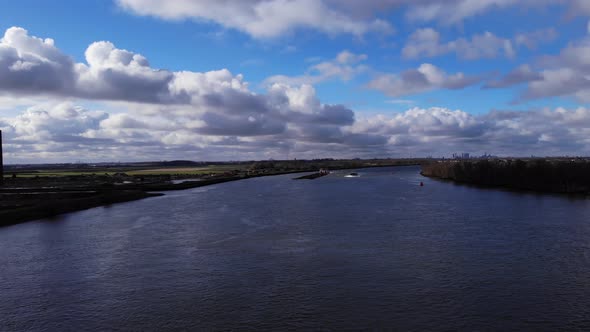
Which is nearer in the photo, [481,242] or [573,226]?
[481,242]

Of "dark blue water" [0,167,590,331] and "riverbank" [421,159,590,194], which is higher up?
"riverbank" [421,159,590,194]

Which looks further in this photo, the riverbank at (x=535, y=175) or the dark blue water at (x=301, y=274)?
the riverbank at (x=535, y=175)

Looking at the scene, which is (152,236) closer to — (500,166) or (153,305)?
(153,305)

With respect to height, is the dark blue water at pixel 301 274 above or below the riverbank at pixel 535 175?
below

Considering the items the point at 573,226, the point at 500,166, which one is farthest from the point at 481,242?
the point at 500,166

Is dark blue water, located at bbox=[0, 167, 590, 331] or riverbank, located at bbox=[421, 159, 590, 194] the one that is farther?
riverbank, located at bbox=[421, 159, 590, 194]
